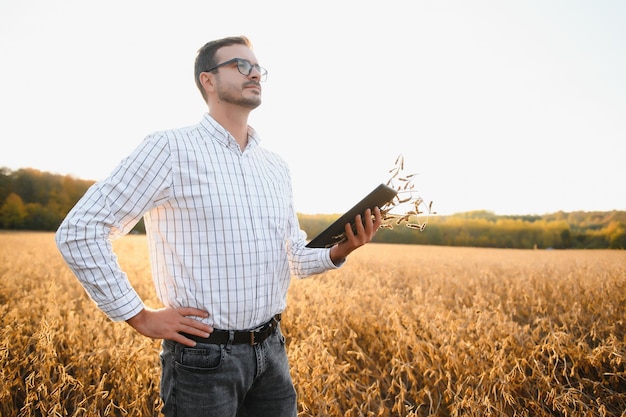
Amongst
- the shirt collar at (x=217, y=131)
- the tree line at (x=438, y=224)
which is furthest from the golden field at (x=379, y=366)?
the tree line at (x=438, y=224)

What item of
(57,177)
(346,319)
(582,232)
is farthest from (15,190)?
(582,232)

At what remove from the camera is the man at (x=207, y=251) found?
5.04 feet

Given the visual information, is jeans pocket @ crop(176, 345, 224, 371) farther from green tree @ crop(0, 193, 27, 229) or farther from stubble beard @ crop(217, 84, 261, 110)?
green tree @ crop(0, 193, 27, 229)

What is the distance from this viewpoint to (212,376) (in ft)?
5.23

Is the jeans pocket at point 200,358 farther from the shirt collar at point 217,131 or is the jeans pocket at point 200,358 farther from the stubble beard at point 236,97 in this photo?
the stubble beard at point 236,97

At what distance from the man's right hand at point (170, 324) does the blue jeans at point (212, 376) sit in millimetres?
71

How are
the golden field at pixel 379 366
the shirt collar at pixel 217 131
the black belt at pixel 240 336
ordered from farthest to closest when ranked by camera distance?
the golden field at pixel 379 366 < the shirt collar at pixel 217 131 < the black belt at pixel 240 336

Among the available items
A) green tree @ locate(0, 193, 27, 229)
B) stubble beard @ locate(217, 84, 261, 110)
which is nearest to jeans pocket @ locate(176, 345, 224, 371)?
stubble beard @ locate(217, 84, 261, 110)

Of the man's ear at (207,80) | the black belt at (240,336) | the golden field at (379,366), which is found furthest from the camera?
the golden field at (379,366)

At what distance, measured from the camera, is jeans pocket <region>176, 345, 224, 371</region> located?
1595 mm

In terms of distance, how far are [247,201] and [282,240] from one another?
312 millimetres

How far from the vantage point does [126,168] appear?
1.57 m

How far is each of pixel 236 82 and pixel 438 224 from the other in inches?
2111

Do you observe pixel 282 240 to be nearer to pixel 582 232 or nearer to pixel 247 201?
pixel 247 201
